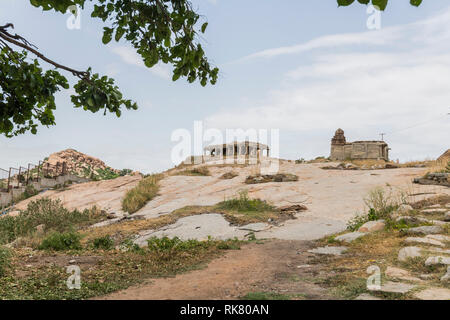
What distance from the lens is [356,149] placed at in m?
30.6

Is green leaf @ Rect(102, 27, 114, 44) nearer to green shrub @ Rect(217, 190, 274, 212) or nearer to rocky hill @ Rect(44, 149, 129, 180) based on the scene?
green shrub @ Rect(217, 190, 274, 212)

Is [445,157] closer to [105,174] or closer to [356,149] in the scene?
[356,149]

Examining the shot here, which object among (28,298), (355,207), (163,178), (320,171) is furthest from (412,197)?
(163,178)

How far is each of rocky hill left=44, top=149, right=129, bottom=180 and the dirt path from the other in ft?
99.6

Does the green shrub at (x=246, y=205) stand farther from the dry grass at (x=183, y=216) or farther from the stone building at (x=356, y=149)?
the stone building at (x=356, y=149)

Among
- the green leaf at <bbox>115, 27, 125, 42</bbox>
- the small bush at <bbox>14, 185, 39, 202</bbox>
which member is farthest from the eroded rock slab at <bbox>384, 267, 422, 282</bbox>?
the small bush at <bbox>14, 185, 39, 202</bbox>

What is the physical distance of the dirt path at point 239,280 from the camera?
157 inches

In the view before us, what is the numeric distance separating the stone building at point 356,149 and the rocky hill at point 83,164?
21545 mm

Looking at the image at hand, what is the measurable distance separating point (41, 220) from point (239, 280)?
9.35 meters

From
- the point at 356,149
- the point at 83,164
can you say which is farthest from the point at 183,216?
the point at 83,164

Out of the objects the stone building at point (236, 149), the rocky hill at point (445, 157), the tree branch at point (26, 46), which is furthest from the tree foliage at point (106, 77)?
the stone building at point (236, 149)

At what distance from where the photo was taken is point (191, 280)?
15.3 feet
